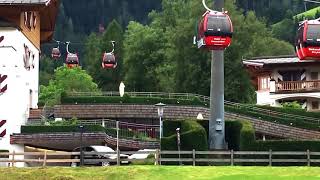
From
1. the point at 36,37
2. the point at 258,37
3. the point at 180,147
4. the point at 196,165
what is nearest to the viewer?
the point at 196,165

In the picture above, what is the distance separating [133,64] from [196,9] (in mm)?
19368

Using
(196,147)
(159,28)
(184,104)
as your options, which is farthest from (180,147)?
(159,28)

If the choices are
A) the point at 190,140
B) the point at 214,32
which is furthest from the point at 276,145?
the point at 214,32

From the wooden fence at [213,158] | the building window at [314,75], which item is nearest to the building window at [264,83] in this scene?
the building window at [314,75]

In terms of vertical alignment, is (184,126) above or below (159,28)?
below

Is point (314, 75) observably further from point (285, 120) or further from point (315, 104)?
point (285, 120)

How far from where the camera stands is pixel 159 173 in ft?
113

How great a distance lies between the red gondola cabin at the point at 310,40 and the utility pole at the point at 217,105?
7064mm

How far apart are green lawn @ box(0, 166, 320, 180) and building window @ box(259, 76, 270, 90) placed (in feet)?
140

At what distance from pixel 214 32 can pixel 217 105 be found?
21.1 ft

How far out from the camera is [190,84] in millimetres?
78438

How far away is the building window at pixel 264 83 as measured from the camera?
7806 cm

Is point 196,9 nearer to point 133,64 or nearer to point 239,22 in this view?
point 239,22

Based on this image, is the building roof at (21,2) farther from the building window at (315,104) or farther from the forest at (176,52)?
the building window at (315,104)
